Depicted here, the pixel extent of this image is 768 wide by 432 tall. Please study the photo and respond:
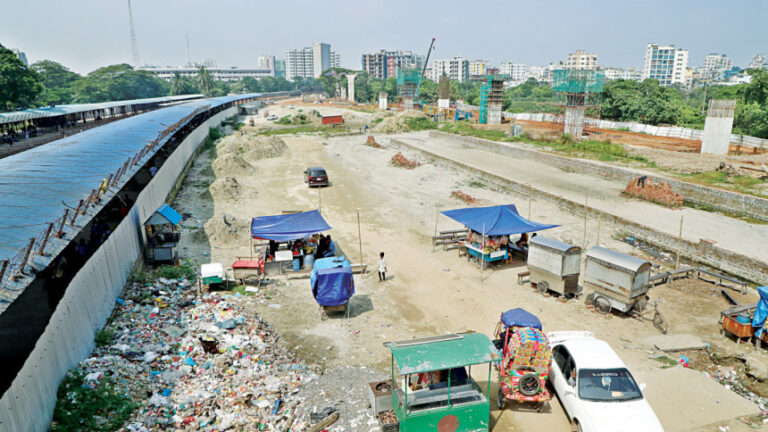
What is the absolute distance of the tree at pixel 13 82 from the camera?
37.2 meters

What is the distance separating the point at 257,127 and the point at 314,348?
2162 inches

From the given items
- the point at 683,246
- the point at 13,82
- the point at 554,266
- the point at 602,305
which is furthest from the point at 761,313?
the point at 13,82

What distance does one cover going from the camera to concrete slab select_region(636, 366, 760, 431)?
26.7 ft

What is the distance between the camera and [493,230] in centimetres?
1548

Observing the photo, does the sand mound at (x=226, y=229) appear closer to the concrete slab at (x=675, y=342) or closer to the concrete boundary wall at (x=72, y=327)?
the concrete boundary wall at (x=72, y=327)

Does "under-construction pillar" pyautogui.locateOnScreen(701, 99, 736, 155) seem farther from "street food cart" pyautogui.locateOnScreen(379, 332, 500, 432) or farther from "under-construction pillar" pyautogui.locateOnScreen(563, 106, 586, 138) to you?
"street food cart" pyautogui.locateOnScreen(379, 332, 500, 432)

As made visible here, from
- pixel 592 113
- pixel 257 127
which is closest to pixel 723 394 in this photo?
pixel 592 113

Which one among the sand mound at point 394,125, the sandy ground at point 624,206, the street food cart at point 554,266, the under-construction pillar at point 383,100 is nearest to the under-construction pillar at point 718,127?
the sandy ground at point 624,206

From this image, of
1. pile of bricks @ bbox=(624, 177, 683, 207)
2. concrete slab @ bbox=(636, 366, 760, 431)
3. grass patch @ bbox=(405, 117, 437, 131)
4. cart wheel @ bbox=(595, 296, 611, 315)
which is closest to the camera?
concrete slab @ bbox=(636, 366, 760, 431)

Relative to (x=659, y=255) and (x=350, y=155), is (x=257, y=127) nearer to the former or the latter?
(x=350, y=155)

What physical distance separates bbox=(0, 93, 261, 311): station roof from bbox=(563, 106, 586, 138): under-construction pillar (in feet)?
120

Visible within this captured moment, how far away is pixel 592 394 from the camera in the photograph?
7.70 m

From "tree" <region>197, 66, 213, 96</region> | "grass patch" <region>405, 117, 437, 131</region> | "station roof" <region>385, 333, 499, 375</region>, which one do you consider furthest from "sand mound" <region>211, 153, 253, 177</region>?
"tree" <region>197, 66, 213, 96</region>

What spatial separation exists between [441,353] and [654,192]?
20247 millimetres
